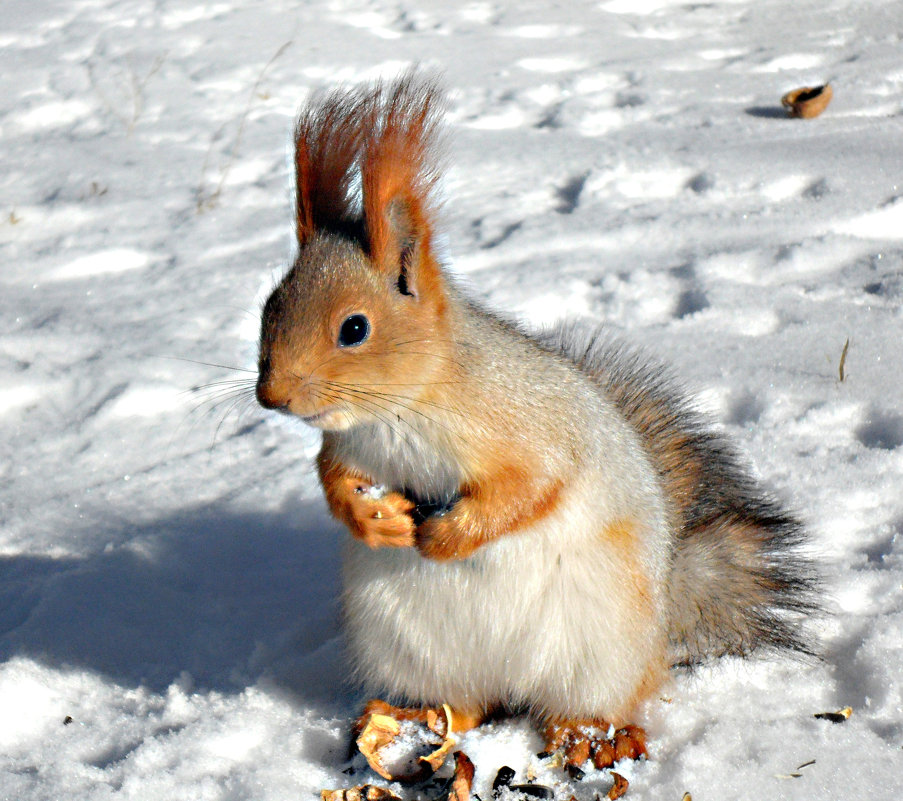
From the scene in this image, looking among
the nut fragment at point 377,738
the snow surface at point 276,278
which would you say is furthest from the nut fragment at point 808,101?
the nut fragment at point 377,738

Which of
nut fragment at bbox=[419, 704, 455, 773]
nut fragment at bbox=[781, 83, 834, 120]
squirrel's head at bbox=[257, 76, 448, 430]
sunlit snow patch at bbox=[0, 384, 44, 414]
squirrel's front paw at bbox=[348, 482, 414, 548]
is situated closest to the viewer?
squirrel's head at bbox=[257, 76, 448, 430]

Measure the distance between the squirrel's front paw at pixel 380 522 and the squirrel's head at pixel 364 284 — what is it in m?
0.15

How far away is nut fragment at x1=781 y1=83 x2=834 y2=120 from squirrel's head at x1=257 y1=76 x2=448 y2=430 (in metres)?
2.50

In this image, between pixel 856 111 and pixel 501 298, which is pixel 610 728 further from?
pixel 856 111

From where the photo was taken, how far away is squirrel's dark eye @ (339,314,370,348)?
4.68ft

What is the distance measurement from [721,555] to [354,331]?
759mm

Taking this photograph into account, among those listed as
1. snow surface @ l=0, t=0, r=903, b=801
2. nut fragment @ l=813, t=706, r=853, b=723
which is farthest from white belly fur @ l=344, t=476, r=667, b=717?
nut fragment @ l=813, t=706, r=853, b=723

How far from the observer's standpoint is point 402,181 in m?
1.42

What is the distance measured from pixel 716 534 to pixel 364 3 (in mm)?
4042

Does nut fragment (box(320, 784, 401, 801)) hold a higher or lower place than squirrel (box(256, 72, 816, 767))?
lower

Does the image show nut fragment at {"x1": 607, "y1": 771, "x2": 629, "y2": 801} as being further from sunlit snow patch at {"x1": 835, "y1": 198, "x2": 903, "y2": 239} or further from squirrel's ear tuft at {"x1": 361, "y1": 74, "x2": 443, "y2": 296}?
sunlit snow patch at {"x1": 835, "y1": 198, "x2": 903, "y2": 239}

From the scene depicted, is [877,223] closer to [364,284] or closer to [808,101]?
[808,101]

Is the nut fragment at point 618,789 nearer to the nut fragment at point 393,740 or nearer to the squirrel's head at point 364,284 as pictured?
the nut fragment at point 393,740

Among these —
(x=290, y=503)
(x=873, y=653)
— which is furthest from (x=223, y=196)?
(x=873, y=653)
